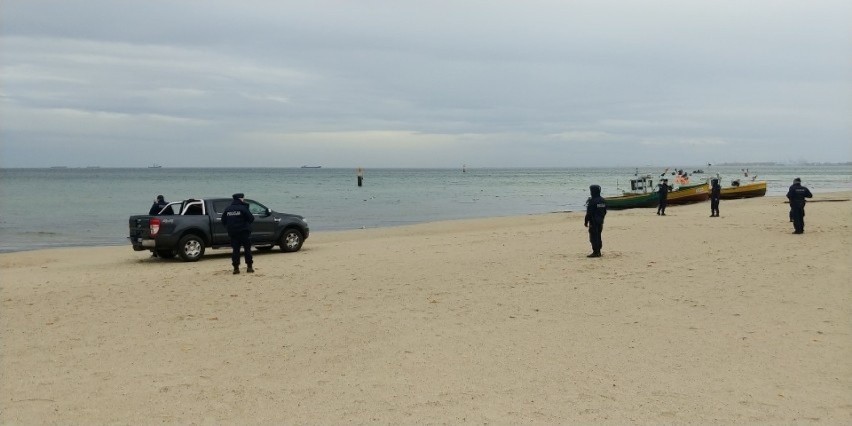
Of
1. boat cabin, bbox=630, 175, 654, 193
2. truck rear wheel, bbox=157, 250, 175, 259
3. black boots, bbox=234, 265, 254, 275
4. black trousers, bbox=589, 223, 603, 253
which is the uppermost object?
boat cabin, bbox=630, 175, 654, 193

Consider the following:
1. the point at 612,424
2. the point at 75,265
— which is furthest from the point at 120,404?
the point at 75,265

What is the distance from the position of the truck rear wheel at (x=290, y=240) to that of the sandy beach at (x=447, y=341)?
4.00 m

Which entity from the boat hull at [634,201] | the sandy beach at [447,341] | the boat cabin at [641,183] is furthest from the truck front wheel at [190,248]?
the boat cabin at [641,183]

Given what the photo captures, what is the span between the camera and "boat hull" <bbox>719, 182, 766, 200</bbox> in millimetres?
47469

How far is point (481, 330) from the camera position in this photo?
9.23 metres

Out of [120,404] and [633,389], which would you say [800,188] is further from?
[120,404]

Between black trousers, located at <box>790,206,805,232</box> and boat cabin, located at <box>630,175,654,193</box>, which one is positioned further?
boat cabin, located at <box>630,175,654,193</box>

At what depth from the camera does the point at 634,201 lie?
132 feet

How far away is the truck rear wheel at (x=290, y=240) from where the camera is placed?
1959 centimetres

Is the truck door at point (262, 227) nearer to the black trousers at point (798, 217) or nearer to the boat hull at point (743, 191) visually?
the black trousers at point (798, 217)

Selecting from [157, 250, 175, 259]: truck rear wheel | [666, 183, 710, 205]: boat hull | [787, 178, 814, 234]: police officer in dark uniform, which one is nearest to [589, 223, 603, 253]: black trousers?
[787, 178, 814, 234]: police officer in dark uniform

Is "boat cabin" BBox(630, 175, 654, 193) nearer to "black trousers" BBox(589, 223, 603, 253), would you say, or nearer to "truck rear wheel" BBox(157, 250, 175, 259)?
"black trousers" BBox(589, 223, 603, 253)

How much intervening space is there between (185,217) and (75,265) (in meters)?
3.35

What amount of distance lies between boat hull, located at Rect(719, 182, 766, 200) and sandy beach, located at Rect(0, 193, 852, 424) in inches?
1310
